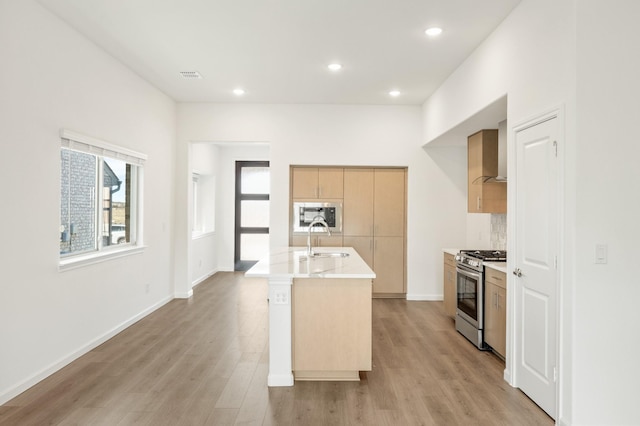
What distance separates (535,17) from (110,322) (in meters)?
4.70

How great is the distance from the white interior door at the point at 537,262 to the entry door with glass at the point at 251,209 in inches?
239

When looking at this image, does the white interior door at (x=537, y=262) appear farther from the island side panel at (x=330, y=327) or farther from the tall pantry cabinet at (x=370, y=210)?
the tall pantry cabinet at (x=370, y=210)

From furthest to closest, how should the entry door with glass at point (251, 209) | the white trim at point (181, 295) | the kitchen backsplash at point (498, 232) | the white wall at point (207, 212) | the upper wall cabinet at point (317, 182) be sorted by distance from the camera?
the entry door with glass at point (251, 209) < the white wall at point (207, 212) < the upper wall cabinet at point (317, 182) < the white trim at point (181, 295) < the kitchen backsplash at point (498, 232)

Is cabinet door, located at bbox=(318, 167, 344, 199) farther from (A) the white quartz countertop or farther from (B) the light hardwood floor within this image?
(B) the light hardwood floor

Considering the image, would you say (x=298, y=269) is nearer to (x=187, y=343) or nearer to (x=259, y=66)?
(x=187, y=343)

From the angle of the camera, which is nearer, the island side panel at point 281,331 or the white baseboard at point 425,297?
the island side panel at point 281,331

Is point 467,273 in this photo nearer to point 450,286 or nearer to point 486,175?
point 450,286

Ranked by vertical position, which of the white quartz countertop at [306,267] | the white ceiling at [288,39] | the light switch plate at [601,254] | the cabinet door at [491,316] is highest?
the white ceiling at [288,39]

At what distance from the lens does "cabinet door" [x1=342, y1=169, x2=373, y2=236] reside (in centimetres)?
610

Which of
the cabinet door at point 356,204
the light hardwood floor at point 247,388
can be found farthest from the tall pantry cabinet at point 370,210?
the light hardwood floor at point 247,388

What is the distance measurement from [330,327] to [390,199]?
3343 millimetres

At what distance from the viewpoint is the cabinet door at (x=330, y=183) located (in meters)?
6.09

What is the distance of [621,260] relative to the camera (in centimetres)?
237

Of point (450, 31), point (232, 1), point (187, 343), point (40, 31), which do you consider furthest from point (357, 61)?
point (187, 343)
